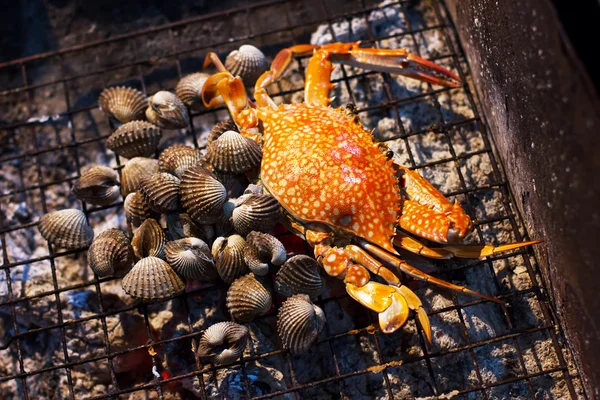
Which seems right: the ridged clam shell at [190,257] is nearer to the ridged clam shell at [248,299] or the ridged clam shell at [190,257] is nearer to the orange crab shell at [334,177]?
the ridged clam shell at [248,299]

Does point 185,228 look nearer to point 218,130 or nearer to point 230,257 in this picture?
point 230,257

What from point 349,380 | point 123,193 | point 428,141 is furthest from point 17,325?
point 428,141

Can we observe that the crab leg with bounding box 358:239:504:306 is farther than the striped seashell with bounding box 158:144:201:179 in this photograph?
No

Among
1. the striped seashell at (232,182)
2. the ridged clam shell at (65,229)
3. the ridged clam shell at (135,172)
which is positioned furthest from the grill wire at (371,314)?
the striped seashell at (232,182)

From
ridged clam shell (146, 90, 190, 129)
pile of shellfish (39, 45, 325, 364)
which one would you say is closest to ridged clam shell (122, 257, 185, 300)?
pile of shellfish (39, 45, 325, 364)

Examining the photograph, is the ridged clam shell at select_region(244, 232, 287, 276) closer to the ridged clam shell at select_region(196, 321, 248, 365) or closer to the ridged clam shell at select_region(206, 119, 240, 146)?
the ridged clam shell at select_region(196, 321, 248, 365)

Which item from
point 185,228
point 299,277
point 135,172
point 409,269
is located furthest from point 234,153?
point 409,269
